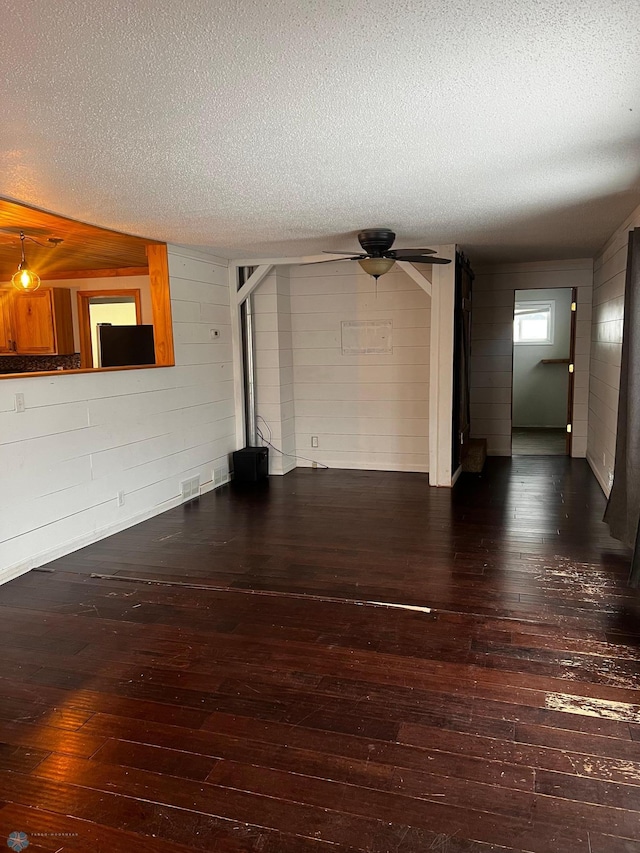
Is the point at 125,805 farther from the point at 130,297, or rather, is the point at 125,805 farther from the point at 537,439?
the point at 537,439

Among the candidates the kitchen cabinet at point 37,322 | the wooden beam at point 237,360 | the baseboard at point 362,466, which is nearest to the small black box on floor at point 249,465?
the wooden beam at point 237,360

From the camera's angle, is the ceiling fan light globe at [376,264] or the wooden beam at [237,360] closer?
the ceiling fan light globe at [376,264]

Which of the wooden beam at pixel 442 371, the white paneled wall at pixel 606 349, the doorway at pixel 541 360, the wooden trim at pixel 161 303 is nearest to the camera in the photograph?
the white paneled wall at pixel 606 349

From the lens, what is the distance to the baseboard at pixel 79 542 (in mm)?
3773

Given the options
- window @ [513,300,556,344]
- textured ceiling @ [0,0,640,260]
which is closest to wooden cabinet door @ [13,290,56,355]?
textured ceiling @ [0,0,640,260]

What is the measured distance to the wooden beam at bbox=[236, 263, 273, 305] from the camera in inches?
248

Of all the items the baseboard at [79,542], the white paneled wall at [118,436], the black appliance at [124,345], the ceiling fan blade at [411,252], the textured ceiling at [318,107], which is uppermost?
the textured ceiling at [318,107]

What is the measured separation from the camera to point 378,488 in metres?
5.94

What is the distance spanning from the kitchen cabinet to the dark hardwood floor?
3848 millimetres

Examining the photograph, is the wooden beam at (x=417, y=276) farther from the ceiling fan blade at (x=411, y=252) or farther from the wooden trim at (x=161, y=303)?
the wooden trim at (x=161, y=303)

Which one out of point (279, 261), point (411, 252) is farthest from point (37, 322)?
point (411, 252)

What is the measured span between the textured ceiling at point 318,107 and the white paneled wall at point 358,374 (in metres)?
2.42

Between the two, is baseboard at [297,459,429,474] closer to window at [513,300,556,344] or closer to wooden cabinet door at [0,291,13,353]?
wooden cabinet door at [0,291,13,353]

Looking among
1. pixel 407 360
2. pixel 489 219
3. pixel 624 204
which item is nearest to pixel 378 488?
pixel 407 360
